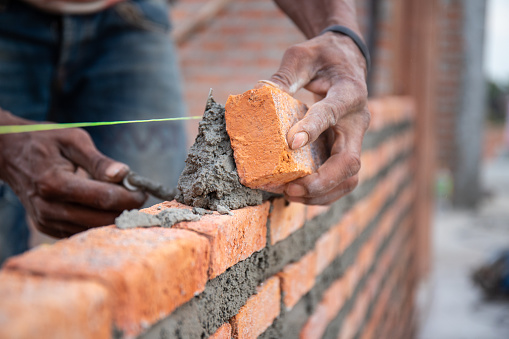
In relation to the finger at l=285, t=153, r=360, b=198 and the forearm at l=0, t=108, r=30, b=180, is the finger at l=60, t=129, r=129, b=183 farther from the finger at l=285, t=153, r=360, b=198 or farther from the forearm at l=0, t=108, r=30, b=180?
the finger at l=285, t=153, r=360, b=198

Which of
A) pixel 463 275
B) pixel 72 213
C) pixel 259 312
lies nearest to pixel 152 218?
pixel 259 312

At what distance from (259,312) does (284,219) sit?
26cm

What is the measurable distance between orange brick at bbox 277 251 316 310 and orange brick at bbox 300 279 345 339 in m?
0.11

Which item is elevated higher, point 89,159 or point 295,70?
point 295,70

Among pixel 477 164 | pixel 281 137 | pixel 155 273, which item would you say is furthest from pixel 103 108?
pixel 477 164

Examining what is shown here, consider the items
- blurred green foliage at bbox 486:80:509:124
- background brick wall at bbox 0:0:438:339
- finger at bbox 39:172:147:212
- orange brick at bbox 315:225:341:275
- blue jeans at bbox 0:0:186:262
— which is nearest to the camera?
background brick wall at bbox 0:0:438:339

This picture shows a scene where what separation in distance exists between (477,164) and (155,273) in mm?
7528

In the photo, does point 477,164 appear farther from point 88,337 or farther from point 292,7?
point 88,337

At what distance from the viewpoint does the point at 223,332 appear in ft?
3.12

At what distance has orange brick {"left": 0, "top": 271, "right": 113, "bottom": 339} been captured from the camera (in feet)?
1.70

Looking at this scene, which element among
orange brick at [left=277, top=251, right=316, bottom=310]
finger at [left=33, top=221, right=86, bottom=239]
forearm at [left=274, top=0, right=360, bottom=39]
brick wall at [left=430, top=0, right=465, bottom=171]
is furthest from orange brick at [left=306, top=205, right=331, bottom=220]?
brick wall at [left=430, top=0, right=465, bottom=171]

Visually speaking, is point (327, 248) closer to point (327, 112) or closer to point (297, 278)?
point (297, 278)

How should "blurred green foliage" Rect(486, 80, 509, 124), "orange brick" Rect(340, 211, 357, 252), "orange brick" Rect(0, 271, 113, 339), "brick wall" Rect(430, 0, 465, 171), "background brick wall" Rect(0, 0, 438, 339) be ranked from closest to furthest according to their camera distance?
1. "orange brick" Rect(0, 271, 113, 339)
2. "background brick wall" Rect(0, 0, 438, 339)
3. "orange brick" Rect(340, 211, 357, 252)
4. "brick wall" Rect(430, 0, 465, 171)
5. "blurred green foliage" Rect(486, 80, 509, 124)

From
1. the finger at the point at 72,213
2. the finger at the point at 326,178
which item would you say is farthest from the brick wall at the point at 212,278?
the finger at the point at 72,213
